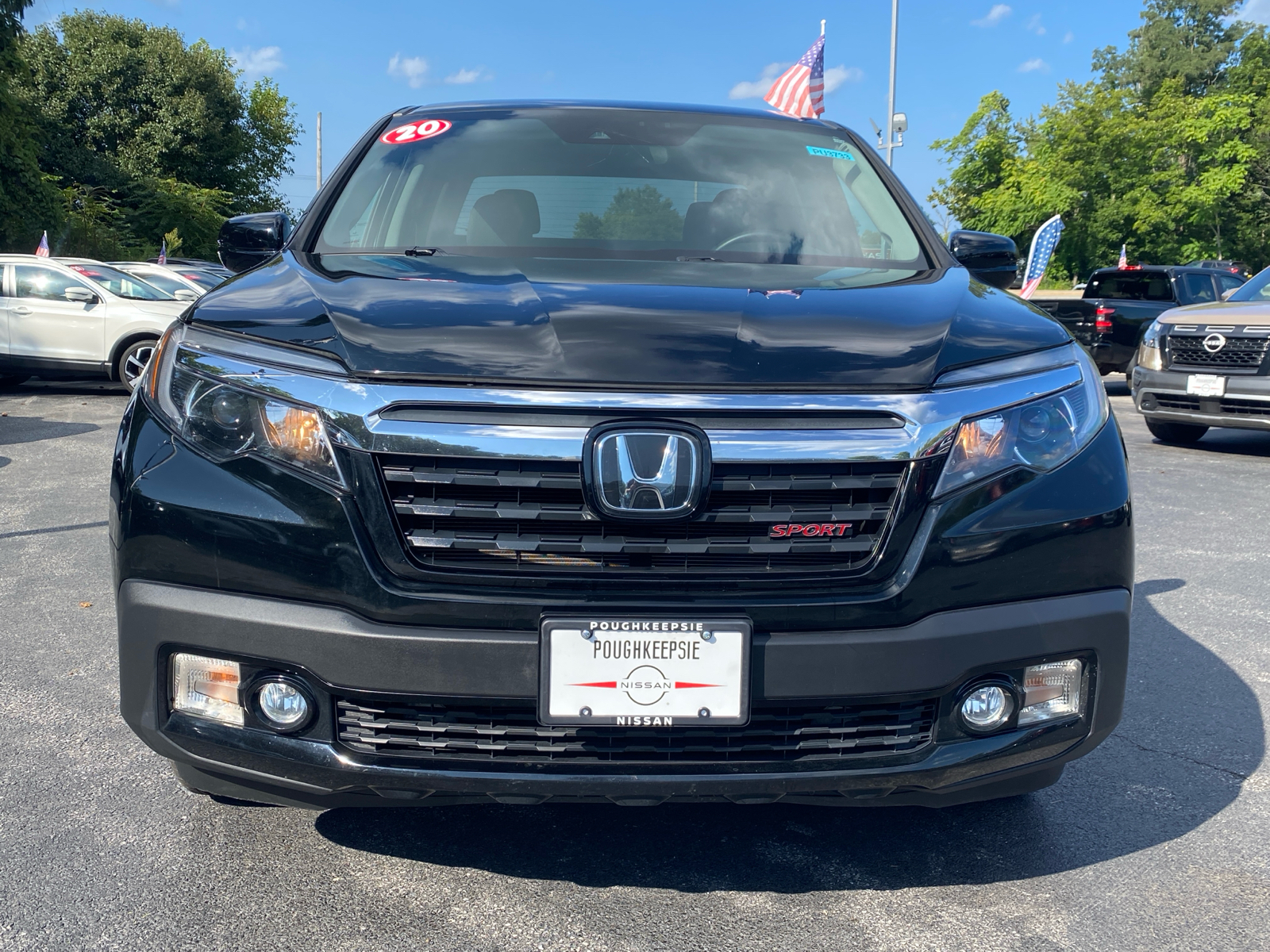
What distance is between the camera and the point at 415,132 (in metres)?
3.56

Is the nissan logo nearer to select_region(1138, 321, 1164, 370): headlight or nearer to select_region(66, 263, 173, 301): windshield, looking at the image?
select_region(1138, 321, 1164, 370): headlight

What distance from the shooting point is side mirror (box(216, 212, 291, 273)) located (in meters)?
3.27

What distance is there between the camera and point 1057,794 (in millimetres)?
2822

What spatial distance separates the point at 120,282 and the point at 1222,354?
36.8 feet

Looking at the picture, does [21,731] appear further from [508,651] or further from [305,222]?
[508,651]

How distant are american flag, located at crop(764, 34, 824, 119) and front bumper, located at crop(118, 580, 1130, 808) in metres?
15.1

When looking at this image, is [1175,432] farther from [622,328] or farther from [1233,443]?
[622,328]

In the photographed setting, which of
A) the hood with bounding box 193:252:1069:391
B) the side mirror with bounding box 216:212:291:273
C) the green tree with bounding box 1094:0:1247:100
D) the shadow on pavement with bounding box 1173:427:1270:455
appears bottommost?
the shadow on pavement with bounding box 1173:427:1270:455

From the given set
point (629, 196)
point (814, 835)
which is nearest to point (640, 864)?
point (814, 835)

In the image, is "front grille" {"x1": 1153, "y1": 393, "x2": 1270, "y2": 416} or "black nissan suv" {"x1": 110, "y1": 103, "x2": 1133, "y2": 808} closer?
"black nissan suv" {"x1": 110, "y1": 103, "x2": 1133, "y2": 808}

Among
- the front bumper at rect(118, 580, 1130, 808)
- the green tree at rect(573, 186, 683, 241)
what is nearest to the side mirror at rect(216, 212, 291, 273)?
the green tree at rect(573, 186, 683, 241)

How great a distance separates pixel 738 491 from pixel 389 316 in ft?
2.44

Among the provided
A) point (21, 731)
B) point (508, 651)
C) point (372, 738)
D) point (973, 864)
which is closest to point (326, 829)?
point (372, 738)

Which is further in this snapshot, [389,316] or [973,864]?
[973,864]
